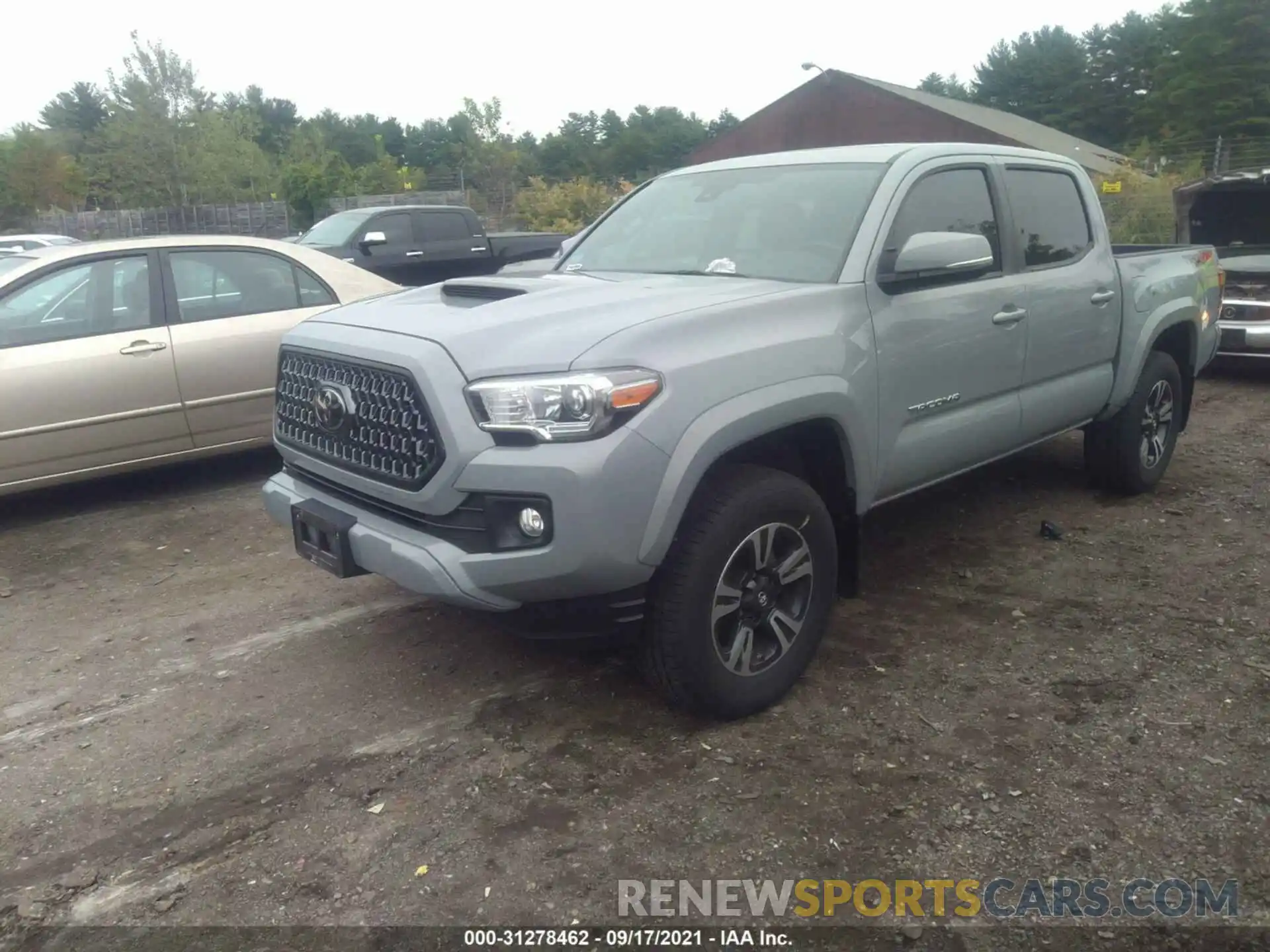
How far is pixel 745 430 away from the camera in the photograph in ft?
10.3

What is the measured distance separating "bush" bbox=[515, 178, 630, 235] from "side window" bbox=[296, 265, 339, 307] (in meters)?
20.8

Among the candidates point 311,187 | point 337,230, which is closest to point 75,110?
point 311,187

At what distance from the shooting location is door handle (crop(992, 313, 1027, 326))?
4258mm

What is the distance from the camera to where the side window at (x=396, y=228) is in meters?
12.4

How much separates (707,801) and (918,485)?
1.70 meters

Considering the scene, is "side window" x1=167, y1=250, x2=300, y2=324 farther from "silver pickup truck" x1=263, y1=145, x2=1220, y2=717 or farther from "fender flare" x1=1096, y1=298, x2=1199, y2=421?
"fender flare" x1=1096, y1=298, x2=1199, y2=421

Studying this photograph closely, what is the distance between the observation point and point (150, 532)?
5.68 m

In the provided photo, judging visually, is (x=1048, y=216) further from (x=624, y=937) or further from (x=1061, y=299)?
(x=624, y=937)

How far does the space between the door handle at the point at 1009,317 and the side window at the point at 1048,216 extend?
0.31 meters

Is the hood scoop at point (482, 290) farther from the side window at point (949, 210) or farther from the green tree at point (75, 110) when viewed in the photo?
the green tree at point (75, 110)

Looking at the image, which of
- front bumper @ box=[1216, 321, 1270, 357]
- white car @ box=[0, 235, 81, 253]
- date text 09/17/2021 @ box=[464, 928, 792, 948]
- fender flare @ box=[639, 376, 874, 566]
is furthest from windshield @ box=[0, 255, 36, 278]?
white car @ box=[0, 235, 81, 253]

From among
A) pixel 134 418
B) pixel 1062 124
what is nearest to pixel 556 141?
pixel 1062 124

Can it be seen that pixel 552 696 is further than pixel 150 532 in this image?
No

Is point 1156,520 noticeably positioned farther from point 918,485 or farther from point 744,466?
point 744,466
